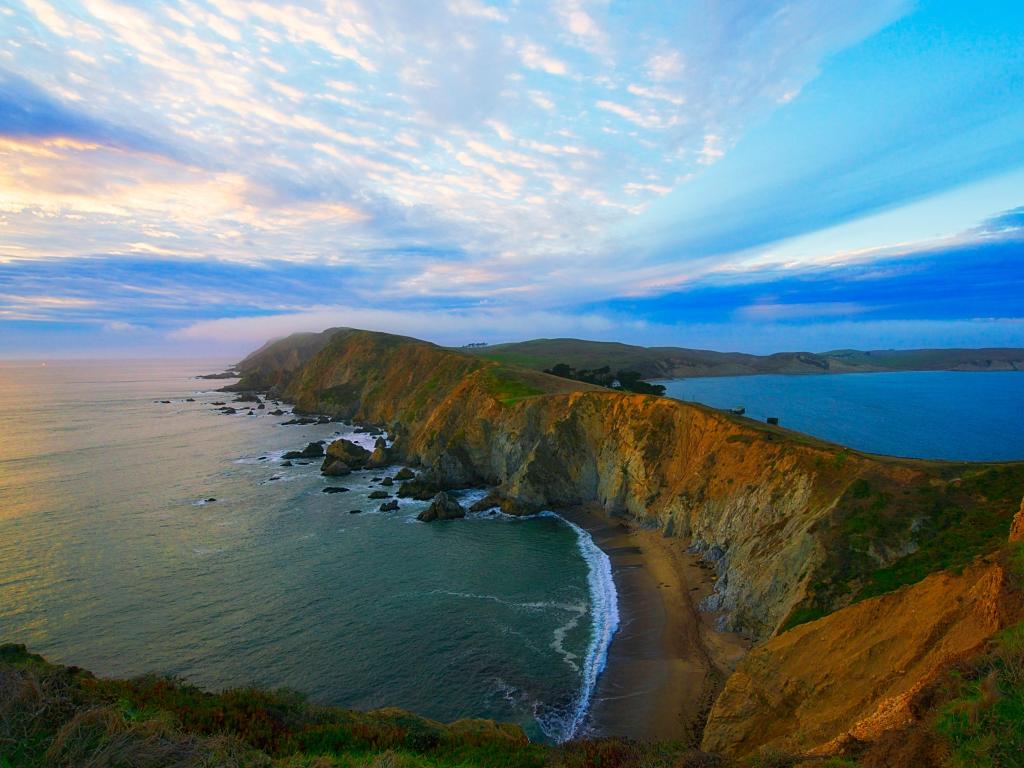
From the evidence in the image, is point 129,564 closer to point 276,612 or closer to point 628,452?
point 276,612

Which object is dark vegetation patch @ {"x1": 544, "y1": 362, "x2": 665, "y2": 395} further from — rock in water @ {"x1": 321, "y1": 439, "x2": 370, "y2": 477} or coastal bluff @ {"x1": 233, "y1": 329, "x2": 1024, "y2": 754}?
rock in water @ {"x1": 321, "y1": 439, "x2": 370, "y2": 477}

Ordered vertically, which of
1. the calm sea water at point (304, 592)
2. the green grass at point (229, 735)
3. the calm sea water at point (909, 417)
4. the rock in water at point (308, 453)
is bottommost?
the calm sea water at point (304, 592)

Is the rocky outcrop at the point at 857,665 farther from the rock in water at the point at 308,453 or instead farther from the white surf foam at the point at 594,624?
→ the rock in water at the point at 308,453

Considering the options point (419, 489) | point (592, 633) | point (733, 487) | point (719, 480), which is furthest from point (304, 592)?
point (719, 480)

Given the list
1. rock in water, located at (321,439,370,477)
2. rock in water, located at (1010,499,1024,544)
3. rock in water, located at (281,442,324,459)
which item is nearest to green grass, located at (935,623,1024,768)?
rock in water, located at (1010,499,1024,544)

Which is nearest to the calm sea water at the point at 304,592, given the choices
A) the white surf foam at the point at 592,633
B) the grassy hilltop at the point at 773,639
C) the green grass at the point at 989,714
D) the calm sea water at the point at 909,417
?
the white surf foam at the point at 592,633

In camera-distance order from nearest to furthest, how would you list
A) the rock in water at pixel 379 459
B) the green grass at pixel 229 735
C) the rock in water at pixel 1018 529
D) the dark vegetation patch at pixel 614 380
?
the green grass at pixel 229 735 → the rock in water at pixel 1018 529 → the rock in water at pixel 379 459 → the dark vegetation patch at pixel 614 380

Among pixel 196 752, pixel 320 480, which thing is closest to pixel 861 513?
pixel 196 752
